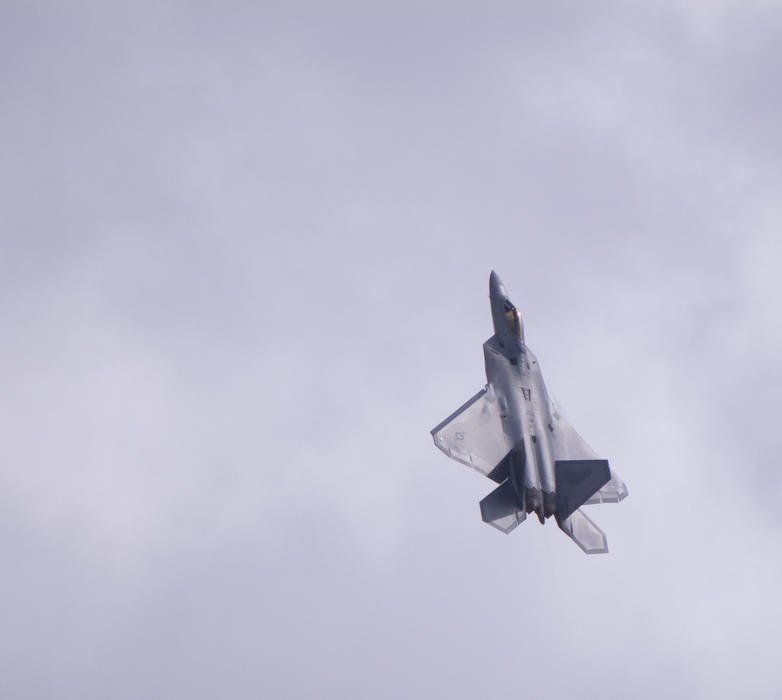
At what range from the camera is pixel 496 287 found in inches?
2665

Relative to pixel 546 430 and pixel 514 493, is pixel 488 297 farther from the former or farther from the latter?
pixel 514 493

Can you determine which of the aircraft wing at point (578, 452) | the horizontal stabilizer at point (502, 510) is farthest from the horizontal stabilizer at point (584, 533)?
the horizontal stabilizer at point (502, 510)

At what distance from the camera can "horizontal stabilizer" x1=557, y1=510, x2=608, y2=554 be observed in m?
56.0

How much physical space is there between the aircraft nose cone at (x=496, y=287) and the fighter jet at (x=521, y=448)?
Answer: 1.76 m

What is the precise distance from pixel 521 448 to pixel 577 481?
4.03 metres

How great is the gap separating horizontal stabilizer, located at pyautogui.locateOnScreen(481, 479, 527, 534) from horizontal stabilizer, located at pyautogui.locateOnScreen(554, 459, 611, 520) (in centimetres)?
260

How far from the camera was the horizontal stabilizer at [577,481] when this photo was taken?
52.7 m

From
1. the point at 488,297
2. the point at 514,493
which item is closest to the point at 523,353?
the point at 488,297

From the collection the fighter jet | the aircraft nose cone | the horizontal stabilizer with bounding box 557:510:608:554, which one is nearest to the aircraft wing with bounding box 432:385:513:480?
the fighter jet

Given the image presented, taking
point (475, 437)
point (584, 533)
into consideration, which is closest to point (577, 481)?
point (584, 533)

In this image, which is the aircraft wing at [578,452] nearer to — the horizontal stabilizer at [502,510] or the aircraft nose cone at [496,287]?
the horizontal stabilizer at [502,510]

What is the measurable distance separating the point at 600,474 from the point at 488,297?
19827 mm

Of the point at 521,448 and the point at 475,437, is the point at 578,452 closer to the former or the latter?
the point at 521,448

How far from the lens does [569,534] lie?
5594 centimetres
